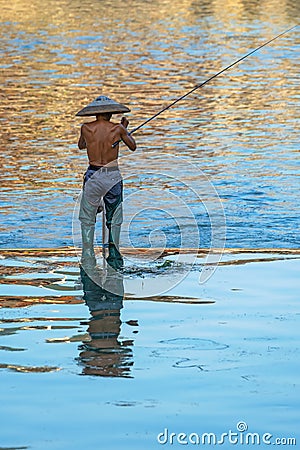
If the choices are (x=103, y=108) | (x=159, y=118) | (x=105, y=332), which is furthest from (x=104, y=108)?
(x=159, y=118)

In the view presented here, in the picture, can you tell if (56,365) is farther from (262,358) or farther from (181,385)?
(262,358)

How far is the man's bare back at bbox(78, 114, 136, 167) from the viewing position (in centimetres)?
1026

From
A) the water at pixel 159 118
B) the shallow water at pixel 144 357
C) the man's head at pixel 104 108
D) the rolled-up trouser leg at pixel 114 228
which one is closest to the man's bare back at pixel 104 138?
the man's head at pixel 104 108

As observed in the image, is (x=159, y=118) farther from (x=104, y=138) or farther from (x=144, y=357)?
(x=144, y=357)

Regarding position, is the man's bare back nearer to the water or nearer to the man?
the man

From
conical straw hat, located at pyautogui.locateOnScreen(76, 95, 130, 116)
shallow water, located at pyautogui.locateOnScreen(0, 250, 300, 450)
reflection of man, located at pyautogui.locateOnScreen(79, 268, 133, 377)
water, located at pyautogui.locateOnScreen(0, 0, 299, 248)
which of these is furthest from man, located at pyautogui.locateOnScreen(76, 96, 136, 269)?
water, located at pyautogui.locateOnScreen(0, 0, 299, 248)

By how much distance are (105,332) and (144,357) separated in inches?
26.5

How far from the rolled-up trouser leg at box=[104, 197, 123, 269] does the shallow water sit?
279 mm

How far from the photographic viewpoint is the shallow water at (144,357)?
255 inches

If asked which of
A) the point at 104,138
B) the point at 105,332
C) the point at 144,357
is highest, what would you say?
the point at 104,138

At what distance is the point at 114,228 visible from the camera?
10625mm

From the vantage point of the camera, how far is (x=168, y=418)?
21.5 feet

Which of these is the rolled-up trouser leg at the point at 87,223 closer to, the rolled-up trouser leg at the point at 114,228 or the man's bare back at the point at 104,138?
the rolled-up trouser leg at the point at 114,228

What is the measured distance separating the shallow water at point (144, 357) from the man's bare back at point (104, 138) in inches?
41.8
